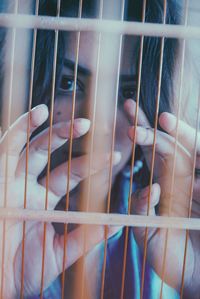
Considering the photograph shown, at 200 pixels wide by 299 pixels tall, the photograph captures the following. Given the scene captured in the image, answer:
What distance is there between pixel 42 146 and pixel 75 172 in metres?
0.09

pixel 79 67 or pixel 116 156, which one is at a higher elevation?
pixel 79 67

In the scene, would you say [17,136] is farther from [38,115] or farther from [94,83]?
[94,83]

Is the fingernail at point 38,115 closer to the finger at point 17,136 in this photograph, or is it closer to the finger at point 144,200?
the finger at point 17,136

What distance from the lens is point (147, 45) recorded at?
33.5 inches

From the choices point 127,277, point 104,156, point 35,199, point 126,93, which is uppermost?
point 126,93

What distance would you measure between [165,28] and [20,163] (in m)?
0.41

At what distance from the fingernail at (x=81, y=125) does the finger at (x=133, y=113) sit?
9cm

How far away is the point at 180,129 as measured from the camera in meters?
0.85

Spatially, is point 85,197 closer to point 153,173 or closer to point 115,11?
point 153,173

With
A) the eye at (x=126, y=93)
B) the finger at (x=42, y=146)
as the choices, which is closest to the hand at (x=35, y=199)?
the finger at (x=42, y=146)

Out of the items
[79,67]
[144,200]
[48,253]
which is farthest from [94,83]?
[48,253]

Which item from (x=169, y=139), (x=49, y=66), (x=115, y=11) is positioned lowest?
(x=169, y=139)

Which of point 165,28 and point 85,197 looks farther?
point 85,197

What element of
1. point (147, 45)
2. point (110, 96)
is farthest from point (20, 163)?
point (147, 45)
